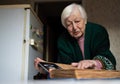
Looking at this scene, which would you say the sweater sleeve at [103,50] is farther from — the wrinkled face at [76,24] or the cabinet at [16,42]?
the cabinet at [16,42]

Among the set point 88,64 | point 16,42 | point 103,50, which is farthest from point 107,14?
point 88,64

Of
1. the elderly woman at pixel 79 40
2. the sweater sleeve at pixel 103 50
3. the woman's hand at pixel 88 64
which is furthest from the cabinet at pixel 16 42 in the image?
the woman's hand at pixel 88 64

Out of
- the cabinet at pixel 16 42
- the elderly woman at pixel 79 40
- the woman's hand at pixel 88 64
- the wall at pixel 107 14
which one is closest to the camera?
the woman's hand at pixel 88 64

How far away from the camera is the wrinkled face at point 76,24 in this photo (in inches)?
48.3

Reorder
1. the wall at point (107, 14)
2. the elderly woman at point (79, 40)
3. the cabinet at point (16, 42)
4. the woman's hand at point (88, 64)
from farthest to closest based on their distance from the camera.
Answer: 1. the wall at point (107, 14)
2. the cabinet at point (16, 42)
3. the elderly woman at point (79, 40)
4. the woman's hand at point (88, 64)

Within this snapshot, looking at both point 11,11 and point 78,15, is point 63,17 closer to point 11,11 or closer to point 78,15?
point 78,15

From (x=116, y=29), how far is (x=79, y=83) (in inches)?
84.4

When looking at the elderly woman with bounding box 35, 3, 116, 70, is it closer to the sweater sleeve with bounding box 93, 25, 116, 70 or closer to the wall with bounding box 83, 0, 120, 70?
the sweater sleeve with bounding box 93, 25, 116, 70

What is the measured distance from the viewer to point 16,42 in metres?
1.73

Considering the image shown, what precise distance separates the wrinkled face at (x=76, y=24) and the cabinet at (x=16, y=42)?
1.94 ft

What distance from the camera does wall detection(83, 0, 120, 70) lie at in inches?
89.4

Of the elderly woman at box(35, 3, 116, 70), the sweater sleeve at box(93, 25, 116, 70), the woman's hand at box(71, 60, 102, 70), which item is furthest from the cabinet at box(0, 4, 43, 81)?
the woman's hand at box(71, 60, 102, 70)

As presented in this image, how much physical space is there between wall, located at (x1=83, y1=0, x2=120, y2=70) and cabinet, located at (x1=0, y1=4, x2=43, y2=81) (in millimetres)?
805

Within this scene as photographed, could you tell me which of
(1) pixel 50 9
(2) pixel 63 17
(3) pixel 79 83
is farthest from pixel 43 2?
(3) pixel 79 83
